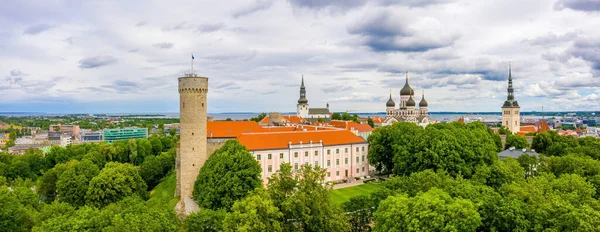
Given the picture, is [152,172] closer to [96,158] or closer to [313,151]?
[96,158]

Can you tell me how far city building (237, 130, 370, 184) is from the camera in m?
55.3

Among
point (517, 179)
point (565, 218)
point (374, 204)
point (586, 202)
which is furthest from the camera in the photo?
point (517, 179)

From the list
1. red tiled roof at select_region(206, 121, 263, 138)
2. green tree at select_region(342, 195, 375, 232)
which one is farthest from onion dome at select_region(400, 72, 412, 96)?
green tree at select_region(342, 195, 375, 232)

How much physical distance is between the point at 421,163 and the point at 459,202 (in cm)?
2160

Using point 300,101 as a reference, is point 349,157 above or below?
below

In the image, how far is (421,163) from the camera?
4741cm

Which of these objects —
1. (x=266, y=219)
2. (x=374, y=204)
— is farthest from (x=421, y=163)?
(x=266, y=219)

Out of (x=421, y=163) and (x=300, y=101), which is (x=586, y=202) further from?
(x=300, y=101)

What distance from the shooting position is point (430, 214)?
977 inches

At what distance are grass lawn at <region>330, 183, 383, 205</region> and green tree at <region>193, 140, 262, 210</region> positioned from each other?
1151 cm

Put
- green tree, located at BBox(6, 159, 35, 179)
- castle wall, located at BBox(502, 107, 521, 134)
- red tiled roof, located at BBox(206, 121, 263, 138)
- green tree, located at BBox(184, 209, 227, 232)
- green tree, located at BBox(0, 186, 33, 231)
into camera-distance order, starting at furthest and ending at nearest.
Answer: castle wall, located at BBox(502, 107, 521, 134)
green tree, located at BBox(6, 159, 35, 179)
red tiled roof, located at BBox(206, 121, 263, 138)
green tree, located at BBox(0, 186, 33, 231)
green tree, located at BBox(184, 209, 227, 232)

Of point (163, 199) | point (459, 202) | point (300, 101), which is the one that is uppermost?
point (300, 101)

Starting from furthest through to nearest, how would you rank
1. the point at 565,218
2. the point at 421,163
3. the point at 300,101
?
the point at 300,101 → the point at 421,163 → the point at 565,218

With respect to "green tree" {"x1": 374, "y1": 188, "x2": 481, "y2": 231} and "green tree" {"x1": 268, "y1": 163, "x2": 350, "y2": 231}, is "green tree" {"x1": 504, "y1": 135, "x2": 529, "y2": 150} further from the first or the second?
"green tree" {"x1": 268, "y1": 163, "x2": 350, "y2": 231}
